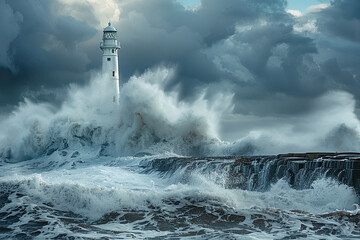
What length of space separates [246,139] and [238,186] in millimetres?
9521

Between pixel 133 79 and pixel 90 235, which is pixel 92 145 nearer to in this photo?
pixel 133 79

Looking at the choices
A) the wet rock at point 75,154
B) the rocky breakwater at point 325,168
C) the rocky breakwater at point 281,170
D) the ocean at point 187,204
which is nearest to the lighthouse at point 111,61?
the wet rock at point 75,154

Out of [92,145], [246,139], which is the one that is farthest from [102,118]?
[246,139]

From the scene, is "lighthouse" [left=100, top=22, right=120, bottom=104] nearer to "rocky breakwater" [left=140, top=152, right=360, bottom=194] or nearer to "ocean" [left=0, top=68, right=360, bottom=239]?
"ocean" [left=0, top=68, right=360, bottom=239]

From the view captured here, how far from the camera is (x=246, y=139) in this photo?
2244 centimetres

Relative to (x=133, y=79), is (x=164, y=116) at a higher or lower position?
lower

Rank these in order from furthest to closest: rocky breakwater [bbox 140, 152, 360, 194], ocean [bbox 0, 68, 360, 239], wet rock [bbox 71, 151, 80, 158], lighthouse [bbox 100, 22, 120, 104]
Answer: lighthouse [bbox 100, 22, 120, 104] < wet rock [bbox 71, 151, 80, 158] < rocky breakwater [bbox 140, 152, 360, 194] < ocean [bbox 0, 68, 360, 239]

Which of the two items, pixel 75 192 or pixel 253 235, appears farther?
pixel 75 192

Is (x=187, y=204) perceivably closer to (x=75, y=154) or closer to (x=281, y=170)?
(x=281, y=170)

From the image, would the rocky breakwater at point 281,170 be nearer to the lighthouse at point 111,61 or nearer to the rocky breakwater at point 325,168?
the rocky breakwater at point 325,168

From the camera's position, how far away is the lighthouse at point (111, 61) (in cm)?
3030

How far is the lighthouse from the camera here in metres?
30.3

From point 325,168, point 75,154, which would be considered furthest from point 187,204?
point 75,154

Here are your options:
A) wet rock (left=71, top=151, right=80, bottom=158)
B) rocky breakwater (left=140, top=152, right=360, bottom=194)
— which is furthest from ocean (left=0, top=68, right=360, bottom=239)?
wet rock (left=71, top=151, right=80, bottom=158)
